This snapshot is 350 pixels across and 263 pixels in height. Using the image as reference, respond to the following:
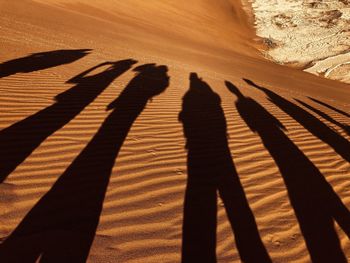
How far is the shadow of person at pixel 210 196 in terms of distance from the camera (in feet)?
11.5

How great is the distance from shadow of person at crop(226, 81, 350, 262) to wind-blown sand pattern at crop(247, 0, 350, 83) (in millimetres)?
15574

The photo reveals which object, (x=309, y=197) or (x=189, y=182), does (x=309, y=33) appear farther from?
(x=189, y=182)

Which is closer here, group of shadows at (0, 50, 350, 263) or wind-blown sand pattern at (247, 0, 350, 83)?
group of shadows at (0, 50, 350, 263)

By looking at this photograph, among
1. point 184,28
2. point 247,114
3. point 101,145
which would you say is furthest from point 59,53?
point 184,28

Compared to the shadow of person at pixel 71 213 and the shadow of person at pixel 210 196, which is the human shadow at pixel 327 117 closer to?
the shadow of person at pixel 210 196

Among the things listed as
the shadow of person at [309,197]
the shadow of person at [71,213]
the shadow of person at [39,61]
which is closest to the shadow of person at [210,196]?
the shadow of person at [309,197]

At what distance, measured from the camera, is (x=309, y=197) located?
4.69m

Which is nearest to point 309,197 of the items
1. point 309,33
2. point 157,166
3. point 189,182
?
point 189,182

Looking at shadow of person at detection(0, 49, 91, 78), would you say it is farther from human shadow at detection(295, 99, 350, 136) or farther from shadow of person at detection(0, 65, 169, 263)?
human shadow at detection(295, 99, 350, 136)

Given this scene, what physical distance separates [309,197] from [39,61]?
6788 millimetres

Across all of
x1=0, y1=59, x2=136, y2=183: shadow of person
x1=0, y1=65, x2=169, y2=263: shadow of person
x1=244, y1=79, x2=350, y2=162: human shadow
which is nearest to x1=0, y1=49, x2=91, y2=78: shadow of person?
x1=0, y1=59, x2=136, y2=183: shadow of person

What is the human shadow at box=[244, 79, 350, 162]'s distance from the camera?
22.9 ft

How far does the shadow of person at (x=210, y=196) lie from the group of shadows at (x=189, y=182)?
1 cm

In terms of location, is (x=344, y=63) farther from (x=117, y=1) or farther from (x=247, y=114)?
(x=247, y=114)
